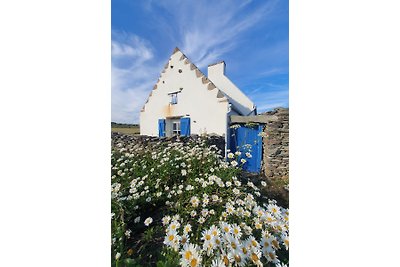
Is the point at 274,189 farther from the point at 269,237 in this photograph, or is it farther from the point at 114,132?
the point at 114,132

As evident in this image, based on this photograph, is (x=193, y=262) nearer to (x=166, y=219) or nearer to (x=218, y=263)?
(x=218, y=263)

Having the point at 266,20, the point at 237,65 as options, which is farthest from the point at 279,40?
the point at 237,65

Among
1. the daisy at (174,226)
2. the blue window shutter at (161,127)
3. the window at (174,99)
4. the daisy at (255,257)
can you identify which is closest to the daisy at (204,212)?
the daisy at (174,226)

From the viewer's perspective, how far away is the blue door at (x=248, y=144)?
105 cm

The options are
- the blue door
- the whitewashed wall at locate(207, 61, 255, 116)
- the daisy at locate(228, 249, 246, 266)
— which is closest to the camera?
the daisy at locate(228, 249, 246, 266)

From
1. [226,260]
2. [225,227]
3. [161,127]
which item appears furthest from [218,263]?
[161,127]

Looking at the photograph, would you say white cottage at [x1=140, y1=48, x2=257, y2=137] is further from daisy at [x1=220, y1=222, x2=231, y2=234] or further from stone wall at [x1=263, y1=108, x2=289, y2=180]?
daisy at [x1=220, y1=222, x2=231, y2=234]

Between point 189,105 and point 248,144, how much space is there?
1.33 ft

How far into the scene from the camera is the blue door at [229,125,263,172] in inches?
41.4

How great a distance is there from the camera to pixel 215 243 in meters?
0.74

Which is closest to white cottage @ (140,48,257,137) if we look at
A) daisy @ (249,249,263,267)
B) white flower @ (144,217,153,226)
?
white flower @ (144,217,153,226)

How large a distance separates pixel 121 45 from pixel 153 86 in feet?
0.82

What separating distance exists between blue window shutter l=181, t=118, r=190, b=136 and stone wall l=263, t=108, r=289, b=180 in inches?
16.8

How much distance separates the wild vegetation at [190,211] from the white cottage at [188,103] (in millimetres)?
108
